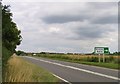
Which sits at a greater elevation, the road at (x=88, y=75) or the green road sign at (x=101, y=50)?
the green road sign at (x=101, y=50)

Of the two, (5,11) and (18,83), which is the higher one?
(5,11)

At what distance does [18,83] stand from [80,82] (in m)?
6.79

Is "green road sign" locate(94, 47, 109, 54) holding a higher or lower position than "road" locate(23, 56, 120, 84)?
higher

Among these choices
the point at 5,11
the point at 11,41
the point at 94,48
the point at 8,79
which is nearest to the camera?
the point at 8,79

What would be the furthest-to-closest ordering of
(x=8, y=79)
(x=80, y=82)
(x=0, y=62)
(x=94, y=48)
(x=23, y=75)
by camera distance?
1. (x=94, y=48)
2. (x=80, y=82)
3. (x=23, y=75)
4. (x=8, y=79)
5. (x=0, y=62)

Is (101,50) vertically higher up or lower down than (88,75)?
higher up

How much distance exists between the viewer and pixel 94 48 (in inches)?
1778

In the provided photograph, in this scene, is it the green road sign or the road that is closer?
the road

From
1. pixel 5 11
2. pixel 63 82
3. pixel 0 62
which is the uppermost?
pixel 5 11

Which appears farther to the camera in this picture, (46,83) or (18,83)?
(46,83)

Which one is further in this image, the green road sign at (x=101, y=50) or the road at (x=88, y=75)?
the green road sign at (x=101, y=50)

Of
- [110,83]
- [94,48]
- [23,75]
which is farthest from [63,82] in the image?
[94,48]

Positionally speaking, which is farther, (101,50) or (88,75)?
(101,50)

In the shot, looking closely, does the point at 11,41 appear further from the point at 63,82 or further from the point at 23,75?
the point at 23,75
